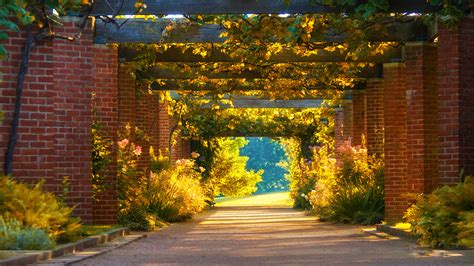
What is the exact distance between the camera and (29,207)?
1212 centimetres

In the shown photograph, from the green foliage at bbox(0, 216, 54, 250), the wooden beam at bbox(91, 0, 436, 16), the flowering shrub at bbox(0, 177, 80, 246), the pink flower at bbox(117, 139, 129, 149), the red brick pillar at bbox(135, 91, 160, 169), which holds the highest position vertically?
the wooden beam at bbox(91, 0, 436, 16)

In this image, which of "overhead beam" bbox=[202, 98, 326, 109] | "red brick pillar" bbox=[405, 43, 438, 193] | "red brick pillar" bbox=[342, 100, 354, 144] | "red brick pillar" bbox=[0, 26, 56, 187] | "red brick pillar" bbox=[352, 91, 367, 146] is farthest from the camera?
"overhead beam" bbox=[202, 98, 326, 109]

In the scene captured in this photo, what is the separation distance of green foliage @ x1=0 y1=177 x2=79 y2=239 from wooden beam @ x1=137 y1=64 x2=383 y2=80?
1129cm

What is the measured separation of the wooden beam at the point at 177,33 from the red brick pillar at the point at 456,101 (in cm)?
304

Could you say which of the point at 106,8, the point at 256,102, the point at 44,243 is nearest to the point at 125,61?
the point at 106,8

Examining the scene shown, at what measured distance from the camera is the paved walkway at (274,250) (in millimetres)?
11977

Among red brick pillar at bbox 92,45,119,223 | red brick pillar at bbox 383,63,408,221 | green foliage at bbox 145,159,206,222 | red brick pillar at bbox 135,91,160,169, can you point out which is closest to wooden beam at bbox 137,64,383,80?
red brick pillar at bbox 135,91,160,169

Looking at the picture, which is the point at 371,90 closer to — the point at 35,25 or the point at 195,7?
the point at 195,7

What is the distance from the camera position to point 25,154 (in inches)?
521

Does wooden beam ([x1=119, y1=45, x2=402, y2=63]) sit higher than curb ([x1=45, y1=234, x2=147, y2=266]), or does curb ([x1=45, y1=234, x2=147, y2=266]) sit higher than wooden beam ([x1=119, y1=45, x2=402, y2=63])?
wooden beam ([x1=119, y1=45, x2=402, y2=63])

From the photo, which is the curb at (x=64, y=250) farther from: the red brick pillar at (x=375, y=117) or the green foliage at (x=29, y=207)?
the red brick pillar at (x=375, y=117)

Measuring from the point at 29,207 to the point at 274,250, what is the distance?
378cm

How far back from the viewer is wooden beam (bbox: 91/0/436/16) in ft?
48.6

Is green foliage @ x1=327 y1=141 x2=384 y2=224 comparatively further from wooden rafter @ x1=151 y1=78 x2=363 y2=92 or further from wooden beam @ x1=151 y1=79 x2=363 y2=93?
wooden beam @ x1=151 y1=79 x2=363 y2=93
